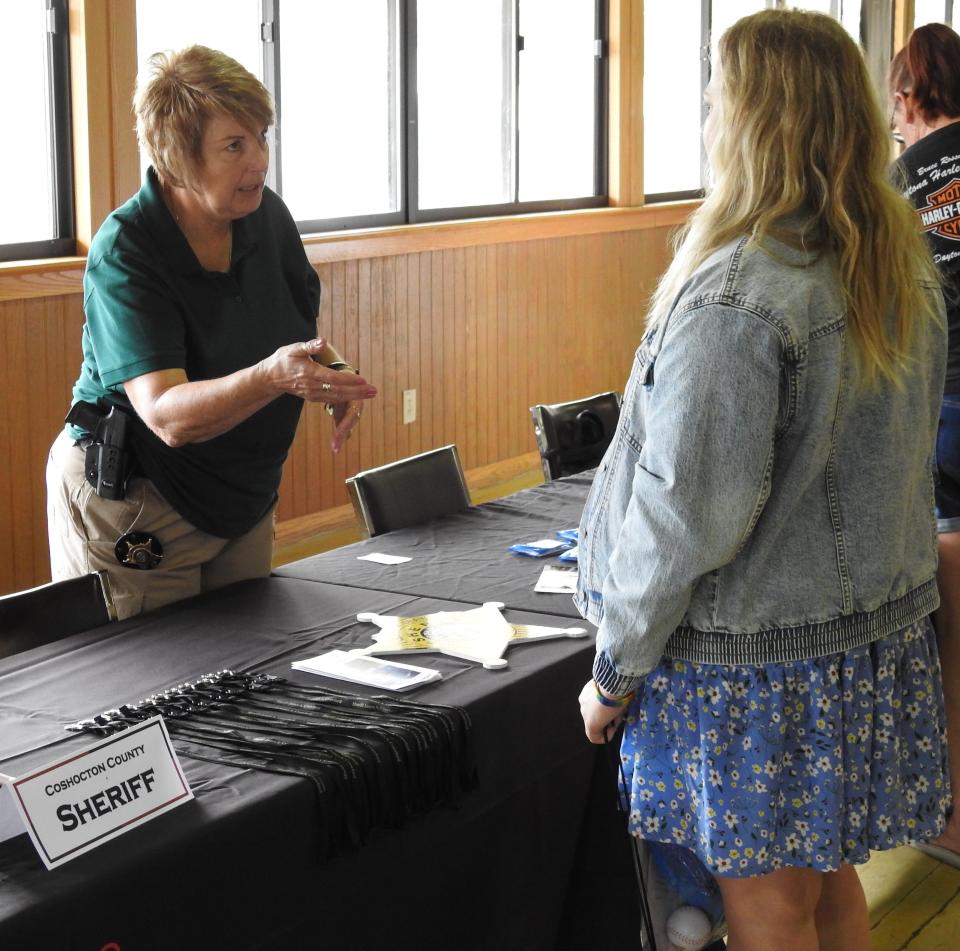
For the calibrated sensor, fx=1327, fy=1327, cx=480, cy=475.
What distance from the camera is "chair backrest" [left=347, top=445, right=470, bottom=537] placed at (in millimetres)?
2799

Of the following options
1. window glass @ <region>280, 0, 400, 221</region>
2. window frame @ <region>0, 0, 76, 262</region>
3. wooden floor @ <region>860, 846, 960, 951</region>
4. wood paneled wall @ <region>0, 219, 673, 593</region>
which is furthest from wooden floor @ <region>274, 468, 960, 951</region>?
window glass @ <region>280, 0, 400, 221</region>

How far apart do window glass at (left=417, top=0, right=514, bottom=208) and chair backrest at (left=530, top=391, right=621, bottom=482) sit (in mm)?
2297

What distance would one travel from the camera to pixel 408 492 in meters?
2.88

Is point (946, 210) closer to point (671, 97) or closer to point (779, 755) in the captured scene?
point (779, 755)

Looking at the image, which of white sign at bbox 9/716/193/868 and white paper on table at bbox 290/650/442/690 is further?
white paper on table at bbox 290/650/442/690

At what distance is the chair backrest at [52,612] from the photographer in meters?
2.07

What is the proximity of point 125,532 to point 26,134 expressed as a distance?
7.55 ft

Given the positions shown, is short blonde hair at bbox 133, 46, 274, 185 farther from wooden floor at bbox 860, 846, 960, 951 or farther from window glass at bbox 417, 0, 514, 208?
window glass at bbox 417, 0, 514, 208

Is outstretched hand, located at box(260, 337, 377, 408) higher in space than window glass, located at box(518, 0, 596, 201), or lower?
lower

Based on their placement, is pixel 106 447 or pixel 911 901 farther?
pixel 911 901

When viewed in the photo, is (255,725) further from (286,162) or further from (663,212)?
(663,212)

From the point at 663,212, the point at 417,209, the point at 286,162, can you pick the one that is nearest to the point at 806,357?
the point at 286,162

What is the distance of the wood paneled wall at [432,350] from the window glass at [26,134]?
0.99 ft

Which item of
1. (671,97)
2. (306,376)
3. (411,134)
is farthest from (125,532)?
(671,97)
